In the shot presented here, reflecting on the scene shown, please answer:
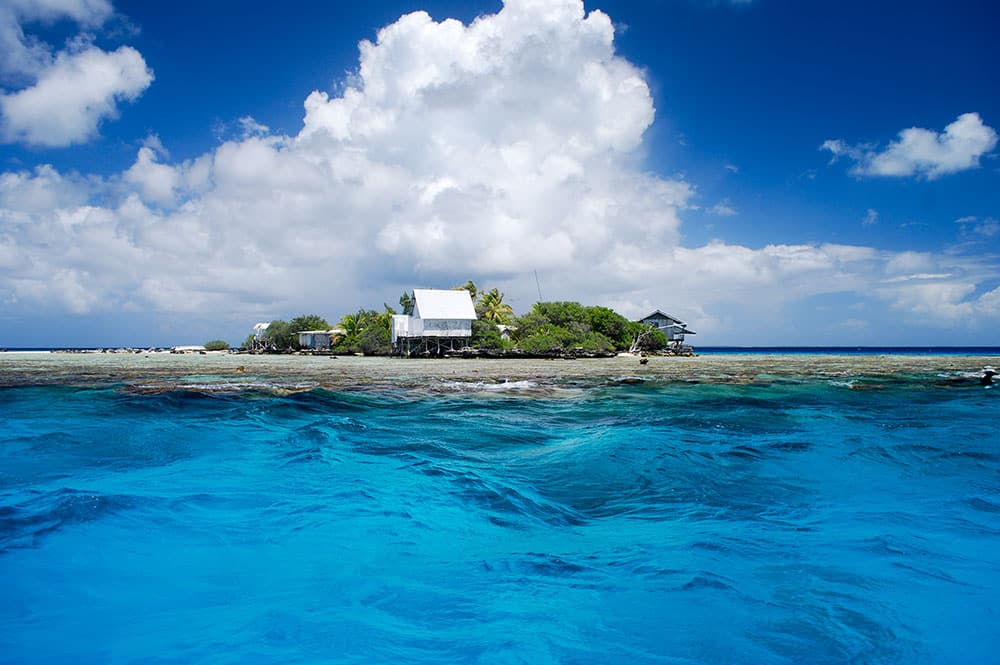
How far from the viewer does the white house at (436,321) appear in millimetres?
43844

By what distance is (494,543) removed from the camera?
15.9 ft

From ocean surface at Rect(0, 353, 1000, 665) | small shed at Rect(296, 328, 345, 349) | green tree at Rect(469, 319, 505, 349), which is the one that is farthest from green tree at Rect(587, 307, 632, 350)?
ocean surface at Rect(0, 353, 1000, 665)

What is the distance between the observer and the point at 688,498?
6.13m

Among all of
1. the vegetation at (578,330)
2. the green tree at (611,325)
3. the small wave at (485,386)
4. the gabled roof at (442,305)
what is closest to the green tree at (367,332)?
the gabled roof at (442,305)

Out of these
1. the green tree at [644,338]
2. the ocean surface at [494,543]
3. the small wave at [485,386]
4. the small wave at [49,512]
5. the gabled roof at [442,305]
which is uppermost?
the gabled roof at [442,305]

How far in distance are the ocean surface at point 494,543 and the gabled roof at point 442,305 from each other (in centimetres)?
3314

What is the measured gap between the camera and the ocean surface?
10.7 feet

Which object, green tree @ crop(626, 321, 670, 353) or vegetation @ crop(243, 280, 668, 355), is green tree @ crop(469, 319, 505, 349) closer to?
vegetation @ crop(243, 280, 668, 355)

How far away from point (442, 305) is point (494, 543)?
40166 millimetres

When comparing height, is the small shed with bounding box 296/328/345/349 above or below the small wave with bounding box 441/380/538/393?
above

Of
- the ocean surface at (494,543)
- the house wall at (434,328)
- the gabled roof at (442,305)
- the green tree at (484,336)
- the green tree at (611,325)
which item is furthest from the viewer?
the green tree at (611,325)

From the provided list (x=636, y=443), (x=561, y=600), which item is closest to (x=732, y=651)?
(x=561, y=600)

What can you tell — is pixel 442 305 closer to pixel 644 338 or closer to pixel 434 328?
pixel 434 328

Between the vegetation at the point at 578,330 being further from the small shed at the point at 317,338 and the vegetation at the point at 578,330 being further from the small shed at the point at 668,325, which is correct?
the small shed at the point at 317,338
